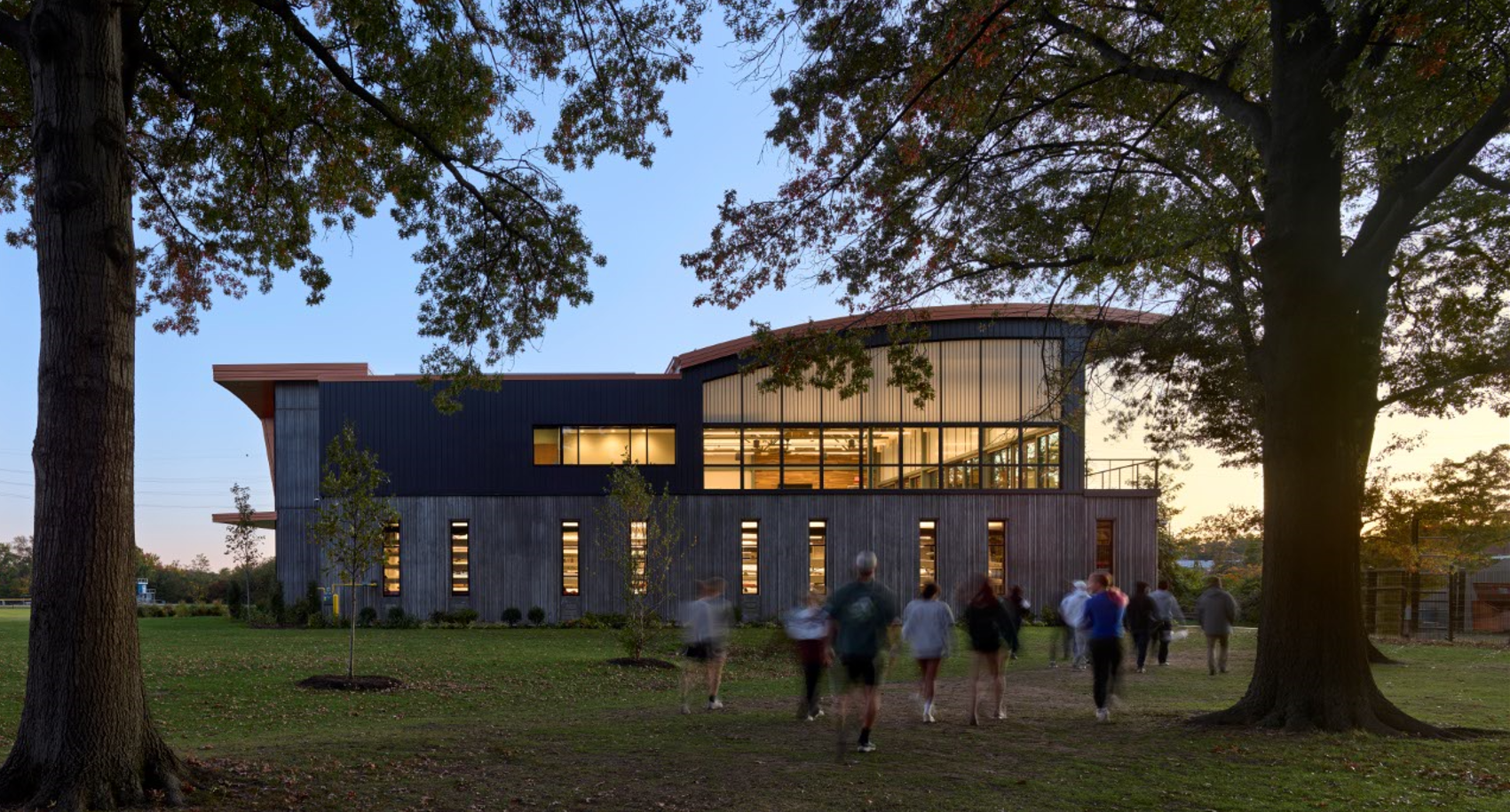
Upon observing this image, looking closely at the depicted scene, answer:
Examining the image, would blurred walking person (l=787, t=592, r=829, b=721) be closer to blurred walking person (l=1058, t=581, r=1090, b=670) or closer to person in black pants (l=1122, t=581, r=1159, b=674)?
person in black pants (l=1122, t=581, r=1159, b=674)

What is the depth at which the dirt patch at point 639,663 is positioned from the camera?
65.6ft

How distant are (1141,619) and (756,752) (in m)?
11.8

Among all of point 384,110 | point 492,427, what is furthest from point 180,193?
point 492,427

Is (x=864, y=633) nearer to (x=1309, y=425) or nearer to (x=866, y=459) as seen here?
(x=1309, y=425)

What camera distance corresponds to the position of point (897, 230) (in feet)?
42.1

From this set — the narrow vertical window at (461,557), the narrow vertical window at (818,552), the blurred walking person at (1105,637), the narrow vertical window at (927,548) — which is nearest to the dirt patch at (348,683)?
the blurred walking person at (1105,637)

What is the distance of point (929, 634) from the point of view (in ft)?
37.6

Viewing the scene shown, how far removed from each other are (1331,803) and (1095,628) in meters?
4.67

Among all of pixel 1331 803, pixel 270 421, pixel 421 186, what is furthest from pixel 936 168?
pixel 270 421

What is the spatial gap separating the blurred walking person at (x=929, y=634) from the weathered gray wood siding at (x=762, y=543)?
22.1 m

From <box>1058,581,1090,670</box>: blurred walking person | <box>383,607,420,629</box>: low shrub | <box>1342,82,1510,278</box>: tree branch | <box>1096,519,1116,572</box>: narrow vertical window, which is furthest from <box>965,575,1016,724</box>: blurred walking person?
<box>383,607,420,629</box>: low shrub

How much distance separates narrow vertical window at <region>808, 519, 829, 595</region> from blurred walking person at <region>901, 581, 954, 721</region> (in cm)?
2208

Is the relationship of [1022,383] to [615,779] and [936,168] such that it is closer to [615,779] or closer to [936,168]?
[936,168]

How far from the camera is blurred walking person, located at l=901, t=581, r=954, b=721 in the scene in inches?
448
